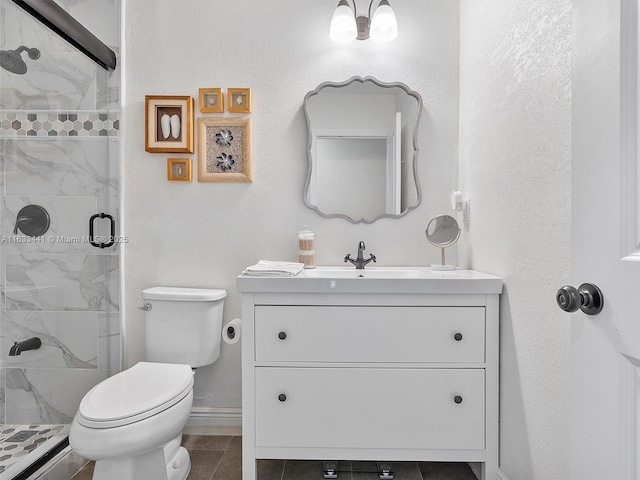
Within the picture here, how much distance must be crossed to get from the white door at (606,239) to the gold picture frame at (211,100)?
5.33 ft

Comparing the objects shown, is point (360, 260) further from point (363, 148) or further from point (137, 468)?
point (137, 468)

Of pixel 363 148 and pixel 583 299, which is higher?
pixel 363 148

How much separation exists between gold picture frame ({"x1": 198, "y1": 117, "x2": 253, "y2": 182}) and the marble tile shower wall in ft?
1.44

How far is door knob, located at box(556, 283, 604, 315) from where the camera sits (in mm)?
714

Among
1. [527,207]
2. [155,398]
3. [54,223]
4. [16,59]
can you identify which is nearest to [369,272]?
[527,207]

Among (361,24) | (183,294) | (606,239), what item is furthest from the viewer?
(361,24)

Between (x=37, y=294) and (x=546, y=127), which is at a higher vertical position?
(x=546, y=127)

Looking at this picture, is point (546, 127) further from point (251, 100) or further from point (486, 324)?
point (251, 100)

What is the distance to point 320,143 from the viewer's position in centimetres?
207

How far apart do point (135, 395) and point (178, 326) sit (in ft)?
1.59

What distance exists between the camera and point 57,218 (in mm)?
1742

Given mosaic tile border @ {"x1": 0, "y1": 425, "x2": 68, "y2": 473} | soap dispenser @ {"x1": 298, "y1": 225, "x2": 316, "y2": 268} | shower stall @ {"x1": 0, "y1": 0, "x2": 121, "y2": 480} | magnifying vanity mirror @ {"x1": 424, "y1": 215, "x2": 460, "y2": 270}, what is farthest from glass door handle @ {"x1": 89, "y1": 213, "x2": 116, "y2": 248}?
magnifying vanity mirror @ {"x1": 424, "y1": 215, "x2": 460, "y2": 270}

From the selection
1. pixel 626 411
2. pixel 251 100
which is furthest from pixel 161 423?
pixel 251 100

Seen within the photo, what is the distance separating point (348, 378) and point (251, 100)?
145cm
